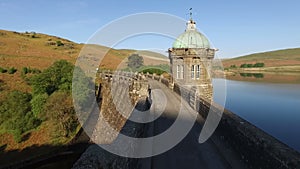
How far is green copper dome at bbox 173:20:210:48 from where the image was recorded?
864 inches

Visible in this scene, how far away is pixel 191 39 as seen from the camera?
22219 mm

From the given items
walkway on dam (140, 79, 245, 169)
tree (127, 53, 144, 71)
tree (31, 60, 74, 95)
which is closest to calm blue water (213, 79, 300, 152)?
walkway on dam (140, 79, 245, 169)

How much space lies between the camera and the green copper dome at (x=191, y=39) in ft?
72.0

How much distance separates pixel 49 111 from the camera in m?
27.6

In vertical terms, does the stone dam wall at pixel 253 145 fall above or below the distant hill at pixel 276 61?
below

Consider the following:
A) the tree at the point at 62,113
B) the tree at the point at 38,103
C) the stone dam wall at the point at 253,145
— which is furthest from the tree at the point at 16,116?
the stone dam wall at the point at 253,145

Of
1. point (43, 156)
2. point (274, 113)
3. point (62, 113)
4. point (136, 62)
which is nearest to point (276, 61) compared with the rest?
point (136, 62)

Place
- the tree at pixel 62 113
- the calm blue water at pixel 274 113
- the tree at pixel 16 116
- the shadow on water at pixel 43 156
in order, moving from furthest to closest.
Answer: the tree at pixel 62 113 → the calm blue water at pixel 274 113 → the tree at pixel 16 116 → the shadow on water at pixel 43 156

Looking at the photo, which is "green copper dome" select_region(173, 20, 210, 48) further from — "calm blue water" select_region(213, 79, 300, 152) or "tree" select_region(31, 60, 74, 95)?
"tree" select_region(31, 60, 74, 95)

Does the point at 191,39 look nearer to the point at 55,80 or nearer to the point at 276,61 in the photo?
the point at 55,80

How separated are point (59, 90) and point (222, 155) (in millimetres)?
26678

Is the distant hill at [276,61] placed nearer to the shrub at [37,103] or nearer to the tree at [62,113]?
the tree at [62,113]

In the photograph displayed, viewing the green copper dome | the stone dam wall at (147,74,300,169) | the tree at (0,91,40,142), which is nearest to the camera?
the stone dam wall at (147,74,300,169)

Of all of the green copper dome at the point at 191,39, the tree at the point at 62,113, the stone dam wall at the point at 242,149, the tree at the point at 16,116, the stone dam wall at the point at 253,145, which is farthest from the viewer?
the tree at the point at 62,113
